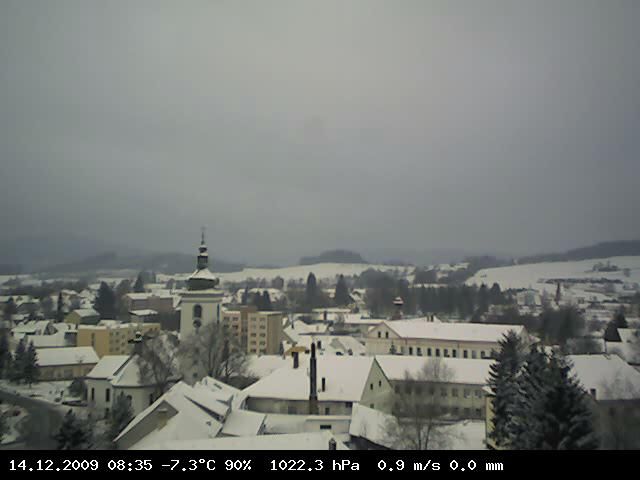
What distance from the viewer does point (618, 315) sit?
31328mm

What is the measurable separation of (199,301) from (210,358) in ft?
21.1

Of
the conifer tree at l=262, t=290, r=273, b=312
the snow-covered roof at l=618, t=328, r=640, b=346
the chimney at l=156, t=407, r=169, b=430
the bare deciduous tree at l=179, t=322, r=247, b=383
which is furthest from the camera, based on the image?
the conifer tree at l=262, t=290, r=273, b=312

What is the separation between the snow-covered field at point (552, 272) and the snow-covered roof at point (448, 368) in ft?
19.4

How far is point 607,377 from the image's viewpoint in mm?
22219

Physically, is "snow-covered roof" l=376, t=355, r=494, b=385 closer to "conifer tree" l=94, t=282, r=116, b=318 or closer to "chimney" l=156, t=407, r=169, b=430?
"chimney" l=156, t=407, r=169, b=430

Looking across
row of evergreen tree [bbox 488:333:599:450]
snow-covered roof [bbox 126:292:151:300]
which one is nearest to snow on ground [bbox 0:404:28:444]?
row of evergreen tree [bbox 488:333:599:450]

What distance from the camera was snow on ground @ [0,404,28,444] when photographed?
49.5 feet

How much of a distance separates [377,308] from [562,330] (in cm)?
4013

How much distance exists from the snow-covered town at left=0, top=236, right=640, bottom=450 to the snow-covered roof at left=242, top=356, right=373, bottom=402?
9cm

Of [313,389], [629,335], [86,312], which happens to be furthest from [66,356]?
[629,335]

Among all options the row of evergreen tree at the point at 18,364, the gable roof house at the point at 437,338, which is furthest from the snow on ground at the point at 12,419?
the gable roof house at the point at 437,338

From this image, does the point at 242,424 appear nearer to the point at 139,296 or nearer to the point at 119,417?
the point at 119,417

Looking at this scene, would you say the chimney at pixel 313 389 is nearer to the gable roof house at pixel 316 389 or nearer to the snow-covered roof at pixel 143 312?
the gable roof house at pixel 316 389
